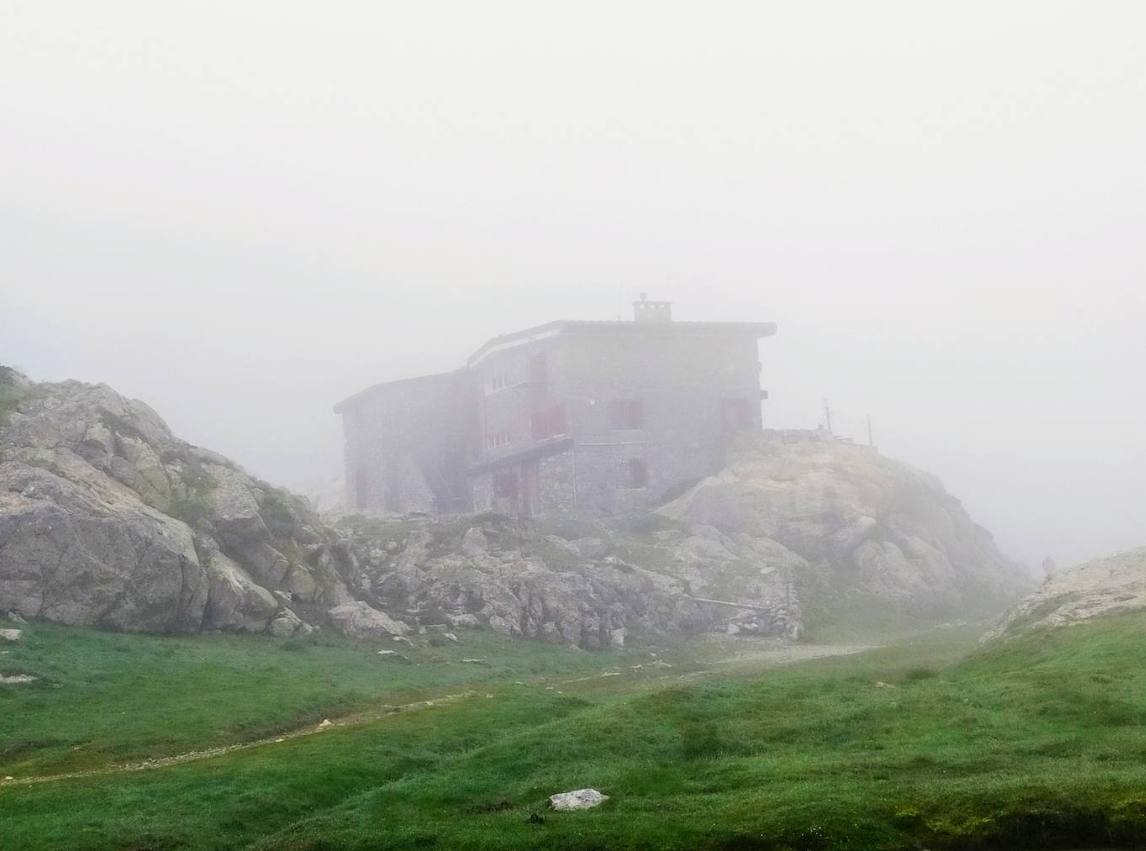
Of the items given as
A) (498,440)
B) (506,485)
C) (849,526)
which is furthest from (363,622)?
(498,440)

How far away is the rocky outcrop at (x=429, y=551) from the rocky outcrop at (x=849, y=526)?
0.57 feet

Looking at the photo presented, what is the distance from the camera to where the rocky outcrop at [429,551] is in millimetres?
46469

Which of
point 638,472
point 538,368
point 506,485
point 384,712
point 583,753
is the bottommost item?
point 583,753

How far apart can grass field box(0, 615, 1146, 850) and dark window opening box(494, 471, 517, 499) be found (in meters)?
49.1

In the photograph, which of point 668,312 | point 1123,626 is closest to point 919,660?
point 1123,626

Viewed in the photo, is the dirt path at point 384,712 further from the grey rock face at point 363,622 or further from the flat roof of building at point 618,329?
the flat roof of building at point 618,329

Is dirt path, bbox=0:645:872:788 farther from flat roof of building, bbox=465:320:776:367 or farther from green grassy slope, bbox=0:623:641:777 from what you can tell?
flat roof of building, bbox=465:320:776:367

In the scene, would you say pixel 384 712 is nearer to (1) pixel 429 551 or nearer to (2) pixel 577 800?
(2) pixel 577 800

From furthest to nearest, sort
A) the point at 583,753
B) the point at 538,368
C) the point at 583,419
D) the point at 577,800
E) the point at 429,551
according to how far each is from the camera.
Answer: the point at 538,368 → the point at 583,419 → the point at 429,551 → the point at 583,753 → the point at 577,800

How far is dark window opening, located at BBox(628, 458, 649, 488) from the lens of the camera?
299ft

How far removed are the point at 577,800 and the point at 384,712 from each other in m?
14.6

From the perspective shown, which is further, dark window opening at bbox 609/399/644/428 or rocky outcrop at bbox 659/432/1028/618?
dark window opening at bbox 609/399/644/428

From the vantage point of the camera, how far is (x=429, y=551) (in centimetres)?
6806

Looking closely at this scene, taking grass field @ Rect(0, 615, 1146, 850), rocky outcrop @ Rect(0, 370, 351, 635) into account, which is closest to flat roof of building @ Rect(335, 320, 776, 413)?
rocky outcrop @ Rect(0, 370, 351, 635)
